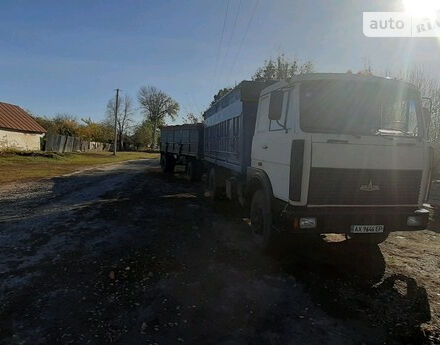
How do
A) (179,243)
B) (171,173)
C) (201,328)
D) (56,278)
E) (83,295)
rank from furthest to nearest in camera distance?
(171,173) → (179,243) → (56,278) → (83,295) → (201,328)

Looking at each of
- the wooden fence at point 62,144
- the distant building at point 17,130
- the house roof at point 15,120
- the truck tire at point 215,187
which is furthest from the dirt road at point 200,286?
the wooden fence at point 62,144

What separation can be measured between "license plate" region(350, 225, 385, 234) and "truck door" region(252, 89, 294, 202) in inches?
42.0

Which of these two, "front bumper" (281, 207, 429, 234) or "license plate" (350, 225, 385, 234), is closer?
"front bumper" (281, 207, 429, 234)

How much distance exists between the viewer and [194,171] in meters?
17.0

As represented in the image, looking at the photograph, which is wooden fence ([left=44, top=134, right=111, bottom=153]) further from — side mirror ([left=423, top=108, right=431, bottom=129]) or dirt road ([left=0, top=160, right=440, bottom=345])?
side mirror ([left=423, top=108, right=431, bottom=129])

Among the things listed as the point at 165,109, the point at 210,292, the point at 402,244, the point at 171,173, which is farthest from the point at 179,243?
the point at 165,109

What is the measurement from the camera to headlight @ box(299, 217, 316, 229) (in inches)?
202

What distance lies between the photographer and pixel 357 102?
559 cm

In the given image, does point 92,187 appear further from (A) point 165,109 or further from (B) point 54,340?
(A) point 165,109

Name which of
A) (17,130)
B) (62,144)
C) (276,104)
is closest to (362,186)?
(276,104)

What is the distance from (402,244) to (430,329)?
3.68 m

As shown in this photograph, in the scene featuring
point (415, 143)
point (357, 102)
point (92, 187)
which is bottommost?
point (92, 187)

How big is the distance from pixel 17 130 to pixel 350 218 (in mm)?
37931

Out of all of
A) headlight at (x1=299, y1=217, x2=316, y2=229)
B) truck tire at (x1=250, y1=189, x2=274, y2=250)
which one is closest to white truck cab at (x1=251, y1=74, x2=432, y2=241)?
headlight at (x1=299, y1=217, x2=316, y2=229)
